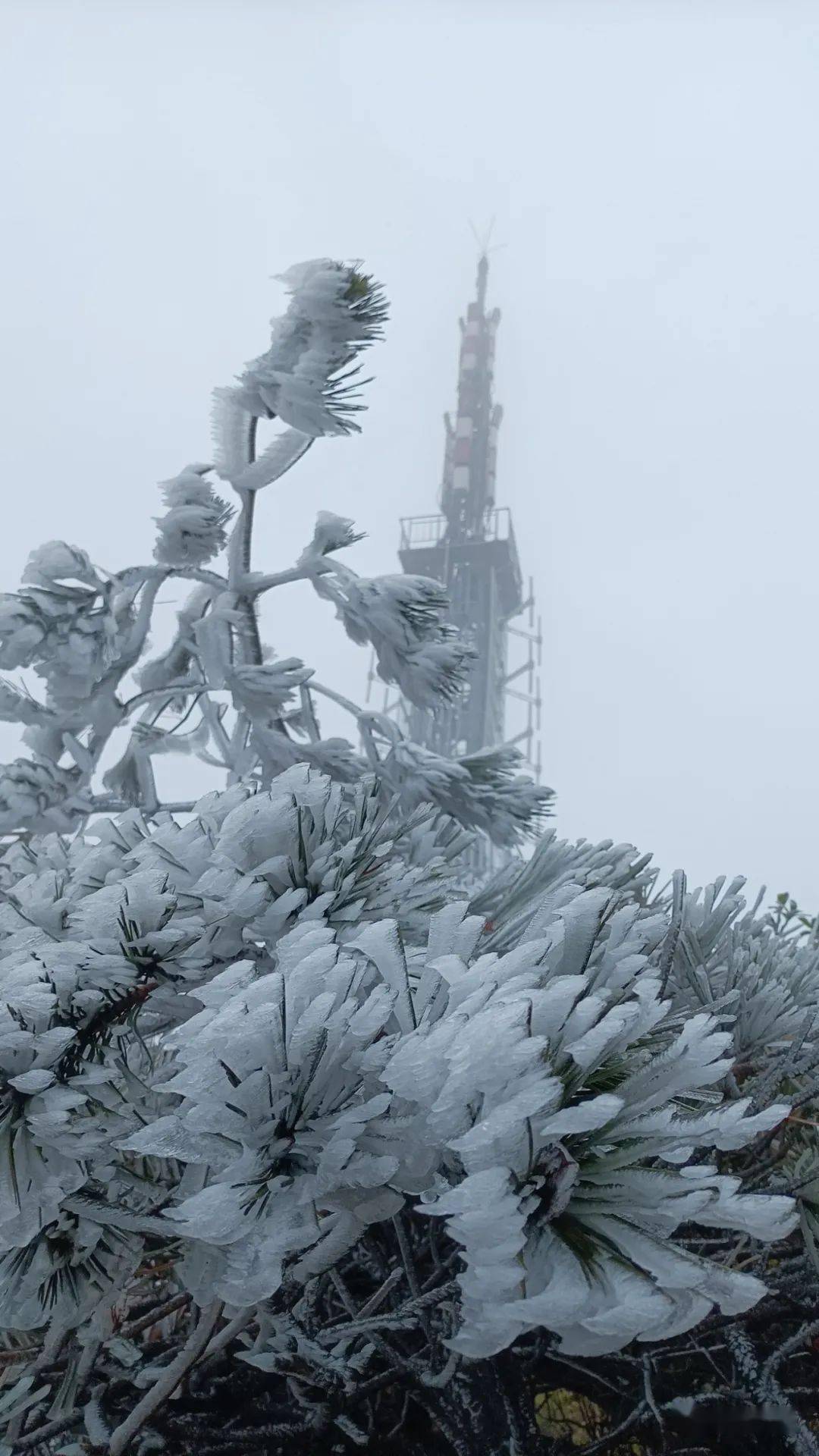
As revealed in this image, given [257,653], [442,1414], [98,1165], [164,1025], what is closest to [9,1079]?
[98,1165]

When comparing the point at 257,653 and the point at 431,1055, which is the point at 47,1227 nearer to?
the point at 431,1055

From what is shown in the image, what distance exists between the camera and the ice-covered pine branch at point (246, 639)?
5.27 feet

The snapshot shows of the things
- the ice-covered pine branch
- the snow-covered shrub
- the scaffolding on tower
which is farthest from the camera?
the scaffolding on tower

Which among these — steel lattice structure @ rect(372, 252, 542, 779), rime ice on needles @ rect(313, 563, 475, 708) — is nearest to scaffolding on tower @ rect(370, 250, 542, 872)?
steel lattice structure @ rect(372, 252, 542, 779)

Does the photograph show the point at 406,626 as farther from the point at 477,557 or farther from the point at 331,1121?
the point at 477,557

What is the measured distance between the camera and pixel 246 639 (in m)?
1.73

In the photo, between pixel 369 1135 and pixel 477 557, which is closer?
pixel 369 1135

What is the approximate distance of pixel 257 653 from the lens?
1.75m

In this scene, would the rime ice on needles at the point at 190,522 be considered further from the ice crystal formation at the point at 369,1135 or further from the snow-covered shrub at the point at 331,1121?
the snow-covered shrub at the point at 331,1121

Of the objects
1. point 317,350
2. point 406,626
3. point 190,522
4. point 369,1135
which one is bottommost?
point 369,1135

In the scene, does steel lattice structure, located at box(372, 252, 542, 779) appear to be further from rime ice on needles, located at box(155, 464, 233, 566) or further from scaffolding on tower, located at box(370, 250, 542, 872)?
rime ice on needles, located at box(155, 464, 233, 566)

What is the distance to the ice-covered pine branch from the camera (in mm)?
1606

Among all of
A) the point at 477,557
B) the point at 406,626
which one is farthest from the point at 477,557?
the point at 406,626

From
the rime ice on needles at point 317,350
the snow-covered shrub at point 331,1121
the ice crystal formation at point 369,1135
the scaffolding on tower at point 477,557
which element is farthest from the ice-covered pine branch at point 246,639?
the scaffolding on tower at point 477,557
